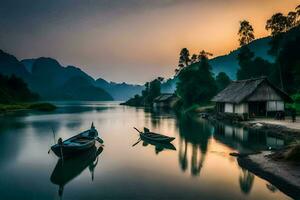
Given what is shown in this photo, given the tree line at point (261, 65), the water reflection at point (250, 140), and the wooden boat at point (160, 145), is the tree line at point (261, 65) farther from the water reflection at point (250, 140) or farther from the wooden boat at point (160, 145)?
the wooden boat at point (160, 145)

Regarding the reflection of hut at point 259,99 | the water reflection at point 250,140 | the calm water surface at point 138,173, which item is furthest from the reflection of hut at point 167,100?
the calm water surface at point 138,173

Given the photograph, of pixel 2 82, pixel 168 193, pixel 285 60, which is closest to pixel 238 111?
pixel 285 60

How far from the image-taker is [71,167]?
63.6ft

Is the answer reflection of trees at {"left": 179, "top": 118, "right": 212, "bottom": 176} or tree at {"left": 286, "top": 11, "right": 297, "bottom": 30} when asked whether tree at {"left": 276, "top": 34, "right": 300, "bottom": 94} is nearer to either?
tree at {"left": 286, "top": 11, "right": 297, "bottom": 30}

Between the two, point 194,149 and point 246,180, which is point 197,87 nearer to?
point 194,149

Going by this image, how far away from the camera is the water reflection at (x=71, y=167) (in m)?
16.6

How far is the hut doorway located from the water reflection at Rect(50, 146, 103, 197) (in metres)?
27.6

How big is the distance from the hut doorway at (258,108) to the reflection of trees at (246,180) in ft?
90.0

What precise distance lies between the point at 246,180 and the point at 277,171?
1.78 m

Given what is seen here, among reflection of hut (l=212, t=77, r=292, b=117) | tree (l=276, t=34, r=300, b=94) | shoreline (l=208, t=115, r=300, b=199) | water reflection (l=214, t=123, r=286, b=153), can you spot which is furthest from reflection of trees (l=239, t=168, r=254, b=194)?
tree (l=276, t=34, r=300, b=94)

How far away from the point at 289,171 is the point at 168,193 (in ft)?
22.5

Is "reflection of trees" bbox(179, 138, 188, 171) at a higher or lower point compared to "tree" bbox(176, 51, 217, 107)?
lower

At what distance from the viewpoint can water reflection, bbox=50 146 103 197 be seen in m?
16.6

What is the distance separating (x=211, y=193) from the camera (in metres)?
14.2
